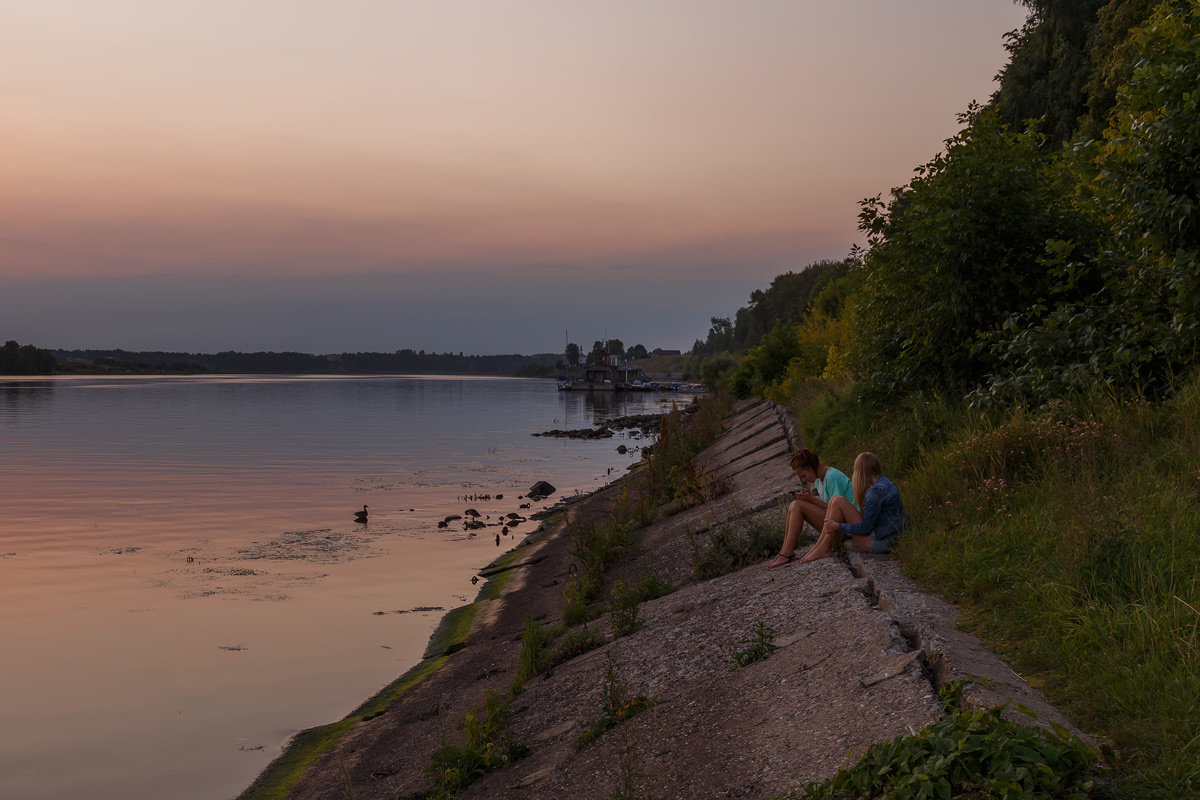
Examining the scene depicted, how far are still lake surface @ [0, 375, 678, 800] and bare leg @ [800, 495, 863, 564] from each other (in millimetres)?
6608

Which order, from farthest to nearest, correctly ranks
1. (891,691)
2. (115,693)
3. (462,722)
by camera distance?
(115,693)
(462,722)
(891,691)

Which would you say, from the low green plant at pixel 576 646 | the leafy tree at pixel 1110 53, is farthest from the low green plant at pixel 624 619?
the leafy tree at pixel 1110 53

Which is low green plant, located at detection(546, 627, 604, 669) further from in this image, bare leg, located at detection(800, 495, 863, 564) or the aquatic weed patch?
the aquatic weed patch

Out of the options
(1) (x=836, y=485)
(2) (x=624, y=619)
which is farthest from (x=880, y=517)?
(2) (x=624, y=619)

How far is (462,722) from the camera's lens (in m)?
8.76

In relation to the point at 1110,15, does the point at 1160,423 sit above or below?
below

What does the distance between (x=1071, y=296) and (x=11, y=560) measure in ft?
76.4

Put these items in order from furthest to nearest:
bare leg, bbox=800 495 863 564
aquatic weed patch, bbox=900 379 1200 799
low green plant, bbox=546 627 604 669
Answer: low green plant, bbox=546 627 604 669
bare leg, bbox=800 495 863 564
aquatic weed patch, bbox=900 379 1200 799

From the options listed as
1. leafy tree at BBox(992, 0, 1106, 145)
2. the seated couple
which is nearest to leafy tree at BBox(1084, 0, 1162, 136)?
leafy tree at BBox(992, 0, 1106, 145)

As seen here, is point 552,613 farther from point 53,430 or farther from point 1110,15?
point 53,430

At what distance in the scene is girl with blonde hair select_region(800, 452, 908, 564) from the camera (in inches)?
350

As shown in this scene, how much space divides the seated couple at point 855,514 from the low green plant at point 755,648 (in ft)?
6.31

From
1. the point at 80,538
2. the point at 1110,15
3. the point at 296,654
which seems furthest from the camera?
the point at 1110,15

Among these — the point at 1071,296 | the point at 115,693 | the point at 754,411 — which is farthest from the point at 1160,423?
the point at 754,411
